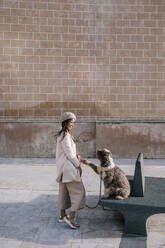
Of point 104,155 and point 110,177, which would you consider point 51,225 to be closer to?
point 110,177

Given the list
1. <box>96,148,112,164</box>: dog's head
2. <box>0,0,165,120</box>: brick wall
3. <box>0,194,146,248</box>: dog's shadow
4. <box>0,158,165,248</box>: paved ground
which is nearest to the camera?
<box>0,158,165,248</box>: paved ground

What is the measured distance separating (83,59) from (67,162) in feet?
17.8

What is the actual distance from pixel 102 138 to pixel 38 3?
4.33 meters

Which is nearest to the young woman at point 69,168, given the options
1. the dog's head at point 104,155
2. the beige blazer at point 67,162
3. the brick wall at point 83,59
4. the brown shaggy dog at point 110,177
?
the beige blazer at point 67,162

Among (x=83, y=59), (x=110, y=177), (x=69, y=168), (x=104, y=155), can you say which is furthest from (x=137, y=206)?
(x=83, y=59)

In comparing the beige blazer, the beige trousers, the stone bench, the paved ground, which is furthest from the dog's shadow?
the beige blazer

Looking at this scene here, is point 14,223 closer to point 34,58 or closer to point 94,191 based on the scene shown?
point 94,191

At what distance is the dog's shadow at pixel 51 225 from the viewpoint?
4.21 meters

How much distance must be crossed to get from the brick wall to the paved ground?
2.86 meters

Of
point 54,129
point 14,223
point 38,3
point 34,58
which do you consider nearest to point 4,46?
point 34,58

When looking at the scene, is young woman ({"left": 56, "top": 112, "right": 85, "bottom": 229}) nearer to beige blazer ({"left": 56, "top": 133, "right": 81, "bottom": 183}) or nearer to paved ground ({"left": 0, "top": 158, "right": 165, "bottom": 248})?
beige blazer ({"left": 56, "top": 133, "right": 81, "bottom": 183})

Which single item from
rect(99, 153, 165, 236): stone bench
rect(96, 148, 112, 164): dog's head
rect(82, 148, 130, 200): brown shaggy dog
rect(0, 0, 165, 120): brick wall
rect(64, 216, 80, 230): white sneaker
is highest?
rect(0, 0, 165, 120): brick wall

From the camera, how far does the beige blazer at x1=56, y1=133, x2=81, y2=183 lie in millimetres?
4461

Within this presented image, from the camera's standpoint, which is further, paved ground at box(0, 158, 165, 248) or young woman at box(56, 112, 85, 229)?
young woman at box(56, 112, 85, 229)
